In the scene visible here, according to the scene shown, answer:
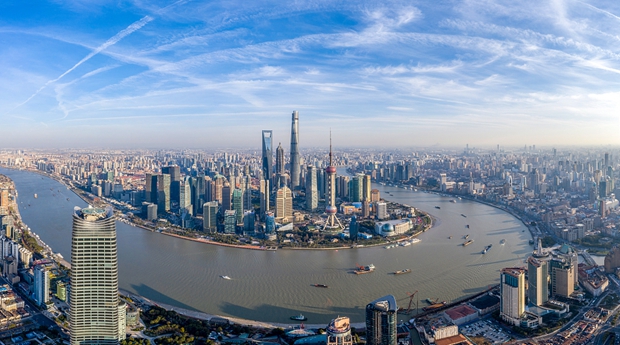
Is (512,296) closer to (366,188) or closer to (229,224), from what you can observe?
(229,224)

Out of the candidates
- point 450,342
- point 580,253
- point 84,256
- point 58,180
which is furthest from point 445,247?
point 58,180

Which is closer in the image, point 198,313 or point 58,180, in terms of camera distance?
point 198,313

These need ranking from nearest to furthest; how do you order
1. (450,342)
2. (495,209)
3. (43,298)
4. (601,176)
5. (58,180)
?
1. (450,342)
2. (43,298)
3. (495,209)
4. (601,176)
5. (58,180)

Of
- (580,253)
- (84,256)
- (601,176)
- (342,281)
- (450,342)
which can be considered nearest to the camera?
(84,256)

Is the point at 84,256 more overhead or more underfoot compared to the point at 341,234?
more overhead

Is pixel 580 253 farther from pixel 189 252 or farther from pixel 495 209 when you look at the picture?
pixel 189 252

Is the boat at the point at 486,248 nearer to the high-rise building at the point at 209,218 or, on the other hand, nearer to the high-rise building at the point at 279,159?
the high-rise building at the point at 209,218
